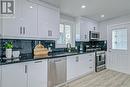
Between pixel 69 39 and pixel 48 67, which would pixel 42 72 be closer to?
pixel 48 67

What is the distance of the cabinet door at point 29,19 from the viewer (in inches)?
127

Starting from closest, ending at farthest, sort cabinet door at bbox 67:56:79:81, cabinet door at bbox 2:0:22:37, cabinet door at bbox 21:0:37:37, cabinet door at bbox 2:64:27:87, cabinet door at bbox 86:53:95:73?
cabinet door at bbox 2:64:27:87 → cabinet door at bbox 2:0:22:37 → cabinet door at bbox 21:0:37:37 → cabinet door at bbox 67:56:79:81 → cabinet door at bbox 86:53:95:73

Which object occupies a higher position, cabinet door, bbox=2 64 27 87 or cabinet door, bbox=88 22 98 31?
cabinet door, bbox=88 22 98 31

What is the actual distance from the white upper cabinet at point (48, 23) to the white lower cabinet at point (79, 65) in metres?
0.92

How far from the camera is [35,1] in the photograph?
3531 mm

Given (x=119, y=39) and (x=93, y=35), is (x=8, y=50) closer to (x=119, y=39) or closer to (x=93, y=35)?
(x=93, y=35)

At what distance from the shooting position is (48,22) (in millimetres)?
3957

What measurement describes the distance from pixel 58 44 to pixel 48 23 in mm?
1205

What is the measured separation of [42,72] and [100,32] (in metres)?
4.83

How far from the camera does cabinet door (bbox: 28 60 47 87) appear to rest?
2934 mm

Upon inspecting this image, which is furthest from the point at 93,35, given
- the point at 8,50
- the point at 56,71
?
the point at 8,50

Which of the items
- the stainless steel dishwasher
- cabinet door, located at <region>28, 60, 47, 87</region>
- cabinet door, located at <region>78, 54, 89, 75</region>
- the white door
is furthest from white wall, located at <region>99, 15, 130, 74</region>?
cabinet door, located at <region>28, 60, 47, 87</region>

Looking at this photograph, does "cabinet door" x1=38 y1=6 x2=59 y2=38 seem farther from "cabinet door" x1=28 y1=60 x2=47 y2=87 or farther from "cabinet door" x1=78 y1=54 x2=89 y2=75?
"cabinet door" x1=78 y1=54 x2=89 y2=75

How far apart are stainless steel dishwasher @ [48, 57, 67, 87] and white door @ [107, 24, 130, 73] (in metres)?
3.29
